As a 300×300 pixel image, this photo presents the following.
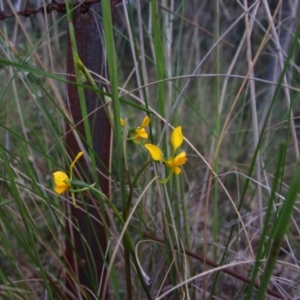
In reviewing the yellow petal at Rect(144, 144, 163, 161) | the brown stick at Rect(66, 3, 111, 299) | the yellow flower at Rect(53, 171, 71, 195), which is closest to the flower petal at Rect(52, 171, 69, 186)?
the yellow flower at Rect(53, 171, 71, 195)

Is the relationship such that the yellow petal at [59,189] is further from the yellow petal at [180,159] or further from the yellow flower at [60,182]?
the yellow petal at [180,159]

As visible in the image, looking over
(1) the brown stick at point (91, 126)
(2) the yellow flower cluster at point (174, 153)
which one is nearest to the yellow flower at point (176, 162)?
(2) the yellow flower cluster at point (174, 153)

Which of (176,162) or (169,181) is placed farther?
(169,181)

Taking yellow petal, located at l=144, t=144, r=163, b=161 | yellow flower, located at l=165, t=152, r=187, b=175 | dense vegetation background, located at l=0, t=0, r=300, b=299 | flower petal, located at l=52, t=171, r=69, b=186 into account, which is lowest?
dense vegetation background, located at l=0, t=0, r=300, b=299

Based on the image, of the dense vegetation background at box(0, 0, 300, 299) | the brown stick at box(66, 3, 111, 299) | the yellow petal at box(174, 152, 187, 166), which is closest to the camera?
the yellow petal at box(174, 152, 187, 166)

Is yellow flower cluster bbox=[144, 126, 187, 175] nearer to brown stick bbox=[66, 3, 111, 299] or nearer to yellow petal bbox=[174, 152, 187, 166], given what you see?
yellow petal bbox=[174, 152, 187, 166]

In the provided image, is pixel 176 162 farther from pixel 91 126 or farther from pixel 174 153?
pixel 91 126

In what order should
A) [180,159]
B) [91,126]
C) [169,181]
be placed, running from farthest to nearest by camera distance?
[91,126] → [169,181] → [180,159]

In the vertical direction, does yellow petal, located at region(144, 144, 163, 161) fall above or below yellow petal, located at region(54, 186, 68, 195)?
above

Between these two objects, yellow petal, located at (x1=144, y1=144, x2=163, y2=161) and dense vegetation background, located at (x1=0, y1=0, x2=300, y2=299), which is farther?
dense vegetation background, located at (x1=0, y1=0, x2=300, y2=299)

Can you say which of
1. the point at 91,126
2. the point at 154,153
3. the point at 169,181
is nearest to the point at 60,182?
the point at 154,153

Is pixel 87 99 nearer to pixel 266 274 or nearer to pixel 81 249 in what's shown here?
pixel 81 249

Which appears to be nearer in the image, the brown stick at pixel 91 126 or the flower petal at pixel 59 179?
the flower petal at pixel 59 179
